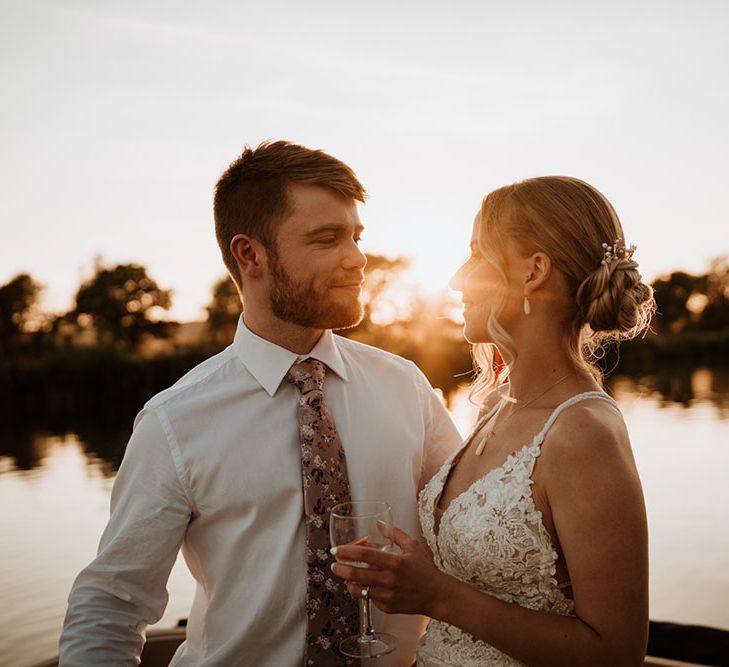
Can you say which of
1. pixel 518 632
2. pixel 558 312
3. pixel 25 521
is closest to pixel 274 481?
pixel 518 632

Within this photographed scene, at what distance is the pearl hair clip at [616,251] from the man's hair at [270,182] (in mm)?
1012

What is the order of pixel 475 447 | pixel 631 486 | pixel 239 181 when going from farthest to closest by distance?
pixel 239 181 < pixel 475 447 < pixel 631 486

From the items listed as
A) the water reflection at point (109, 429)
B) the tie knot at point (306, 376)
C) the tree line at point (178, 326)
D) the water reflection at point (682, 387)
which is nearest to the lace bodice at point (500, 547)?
the tie knot at point (306, 376)

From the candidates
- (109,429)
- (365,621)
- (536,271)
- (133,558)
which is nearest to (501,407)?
(536,271)

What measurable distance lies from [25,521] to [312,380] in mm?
13539

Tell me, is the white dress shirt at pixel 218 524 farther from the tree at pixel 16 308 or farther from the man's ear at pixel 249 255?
the tree at pixel 16 308

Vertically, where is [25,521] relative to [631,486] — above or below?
below

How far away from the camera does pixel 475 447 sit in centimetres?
257

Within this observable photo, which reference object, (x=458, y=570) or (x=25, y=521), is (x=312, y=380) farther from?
(x=25, y=521)

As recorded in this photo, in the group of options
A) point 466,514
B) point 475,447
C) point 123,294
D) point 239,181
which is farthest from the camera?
point 123,294

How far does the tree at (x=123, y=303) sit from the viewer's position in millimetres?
50938

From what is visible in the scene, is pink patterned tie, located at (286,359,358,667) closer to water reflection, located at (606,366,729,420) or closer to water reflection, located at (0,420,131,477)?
water reflection, located at (0,420,131,477)

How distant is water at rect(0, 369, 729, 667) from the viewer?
9.16 meters

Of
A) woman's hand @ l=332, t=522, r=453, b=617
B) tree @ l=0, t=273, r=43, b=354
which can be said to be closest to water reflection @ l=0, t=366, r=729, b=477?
woman's hand @ l=332, t=522, r=453, b=617
